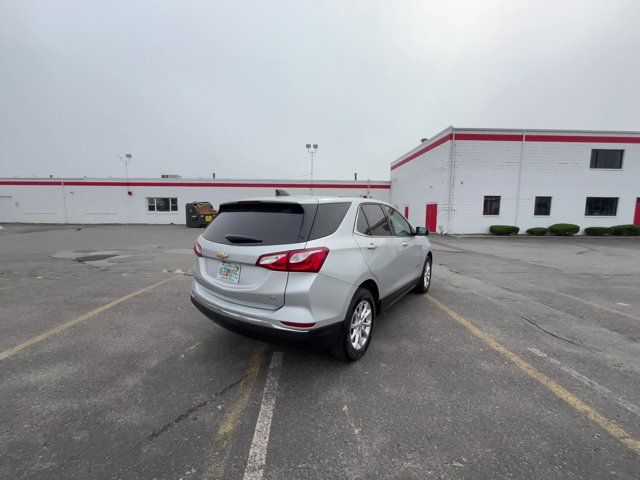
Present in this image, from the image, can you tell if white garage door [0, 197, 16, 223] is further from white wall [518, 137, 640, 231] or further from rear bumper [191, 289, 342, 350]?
white wall [518, 137, 640, 231]

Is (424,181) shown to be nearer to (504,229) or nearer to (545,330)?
(504,229)

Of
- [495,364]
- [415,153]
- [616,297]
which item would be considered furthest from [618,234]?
[495,364]

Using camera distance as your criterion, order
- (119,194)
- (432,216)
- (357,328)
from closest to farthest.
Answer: (357,328) → (432,216) → (119,194)

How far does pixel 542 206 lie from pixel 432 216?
6.87m

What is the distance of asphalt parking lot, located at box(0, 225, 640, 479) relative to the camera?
1895 millimetres

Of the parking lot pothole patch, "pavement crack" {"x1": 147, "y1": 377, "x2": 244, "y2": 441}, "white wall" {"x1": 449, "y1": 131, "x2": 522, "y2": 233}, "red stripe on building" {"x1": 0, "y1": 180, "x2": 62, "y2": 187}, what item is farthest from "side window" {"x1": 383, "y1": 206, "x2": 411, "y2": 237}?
"red stripe on building" {"x1": 0, "y1": 180, "x2": 62, "y2": 187}

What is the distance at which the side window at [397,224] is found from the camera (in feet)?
13.7

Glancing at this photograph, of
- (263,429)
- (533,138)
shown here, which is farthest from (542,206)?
(263,429)

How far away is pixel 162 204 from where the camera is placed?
29.1 m

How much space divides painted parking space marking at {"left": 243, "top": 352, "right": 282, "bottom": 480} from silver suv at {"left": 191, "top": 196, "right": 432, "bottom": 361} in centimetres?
49

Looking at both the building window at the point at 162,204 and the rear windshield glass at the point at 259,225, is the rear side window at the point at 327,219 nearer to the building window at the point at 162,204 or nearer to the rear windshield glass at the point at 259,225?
the rear windshield glass at the point at 259,225

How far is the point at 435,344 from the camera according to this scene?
352 centimetres

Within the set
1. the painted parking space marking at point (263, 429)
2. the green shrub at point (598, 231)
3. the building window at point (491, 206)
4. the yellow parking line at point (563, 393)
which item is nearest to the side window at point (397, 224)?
the yellow parking line at point (563, 393)

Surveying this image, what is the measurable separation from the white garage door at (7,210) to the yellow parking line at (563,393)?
40.8 meters
